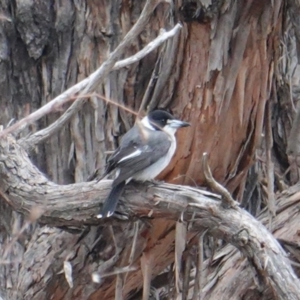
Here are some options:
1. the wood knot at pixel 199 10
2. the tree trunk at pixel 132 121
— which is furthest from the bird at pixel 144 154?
the wood knot at pixel 199 10

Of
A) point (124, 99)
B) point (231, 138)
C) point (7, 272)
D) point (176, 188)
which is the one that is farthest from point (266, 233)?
point (7, 272)

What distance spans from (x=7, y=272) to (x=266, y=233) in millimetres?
1890

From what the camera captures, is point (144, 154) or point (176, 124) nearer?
point (144, 154)

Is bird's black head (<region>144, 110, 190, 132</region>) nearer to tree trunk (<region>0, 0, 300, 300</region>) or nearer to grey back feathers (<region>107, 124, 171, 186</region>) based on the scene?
grey back feathers (<region>107, 124, 171, 186</region>)

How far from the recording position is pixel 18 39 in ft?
15.8

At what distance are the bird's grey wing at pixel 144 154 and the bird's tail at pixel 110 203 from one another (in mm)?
81

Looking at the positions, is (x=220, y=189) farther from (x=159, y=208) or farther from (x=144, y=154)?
(x=144, y=154)

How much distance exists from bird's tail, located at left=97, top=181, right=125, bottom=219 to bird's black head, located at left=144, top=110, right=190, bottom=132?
51cm

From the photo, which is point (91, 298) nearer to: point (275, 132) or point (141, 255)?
point (141, 255)

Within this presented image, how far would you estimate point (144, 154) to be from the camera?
166 inches

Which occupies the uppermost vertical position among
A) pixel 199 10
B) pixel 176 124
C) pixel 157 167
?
pixel 199 10

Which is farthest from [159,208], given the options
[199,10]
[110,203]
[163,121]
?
[199,10]

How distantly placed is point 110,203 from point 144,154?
476 millimetres

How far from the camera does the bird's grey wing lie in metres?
4.04
